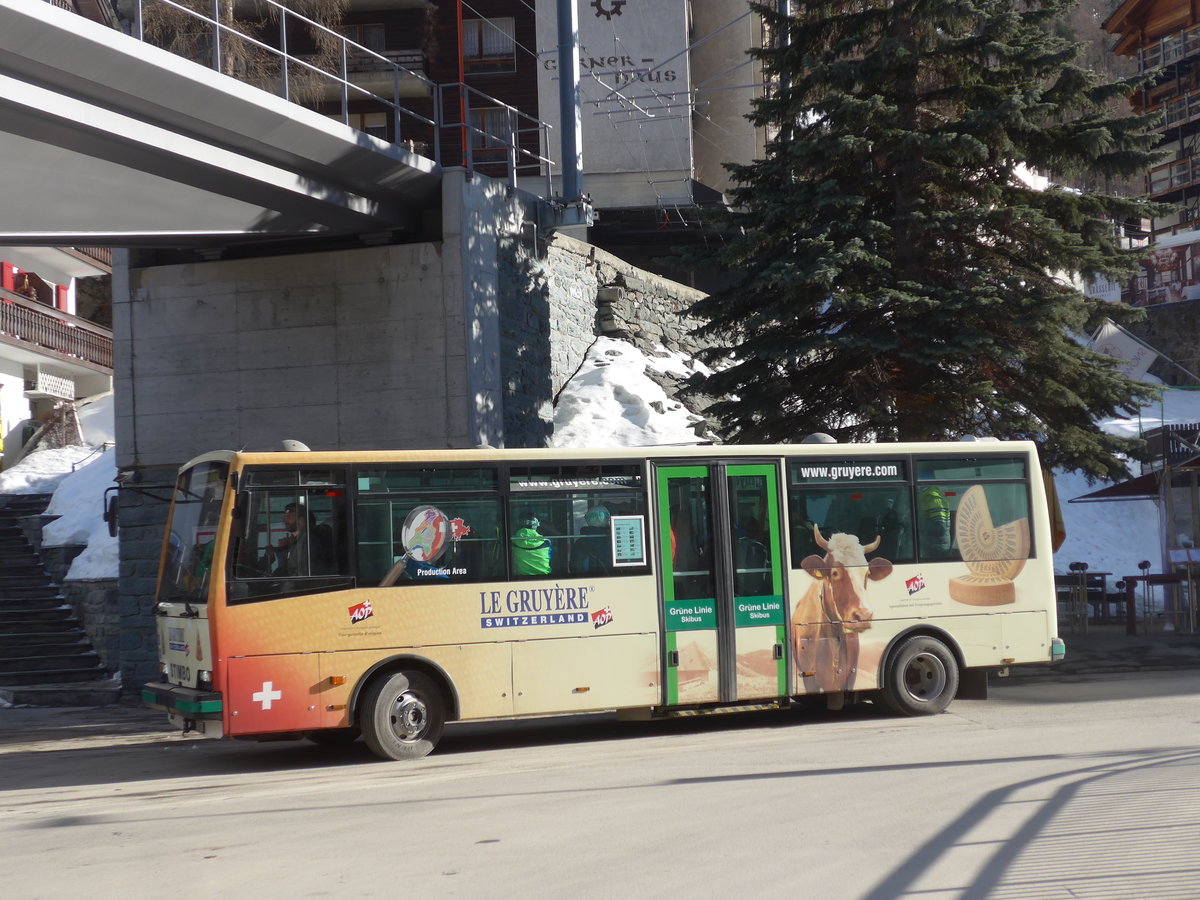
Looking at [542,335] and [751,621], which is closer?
[751,621]

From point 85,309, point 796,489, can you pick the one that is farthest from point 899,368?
point 85,309

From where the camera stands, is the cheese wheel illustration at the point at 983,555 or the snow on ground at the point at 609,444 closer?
the cheese wheel illustration at the point at 983,555

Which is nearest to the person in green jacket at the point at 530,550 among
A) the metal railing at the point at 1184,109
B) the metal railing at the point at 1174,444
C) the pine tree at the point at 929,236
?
the pine tree at the point at 929,236

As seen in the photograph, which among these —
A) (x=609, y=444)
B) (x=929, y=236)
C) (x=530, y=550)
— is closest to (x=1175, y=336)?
(x=609, y=444)

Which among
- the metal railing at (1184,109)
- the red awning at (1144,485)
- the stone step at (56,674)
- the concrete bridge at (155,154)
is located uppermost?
the metal railing at (1184,109)

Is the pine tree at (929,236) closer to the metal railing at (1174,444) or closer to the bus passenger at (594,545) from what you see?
the metal railing at (1174,444)

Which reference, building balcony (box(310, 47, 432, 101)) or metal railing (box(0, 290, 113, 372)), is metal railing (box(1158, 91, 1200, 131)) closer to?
building balcony (box(310, 47, 432, 101))

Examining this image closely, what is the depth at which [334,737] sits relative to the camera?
1304cm

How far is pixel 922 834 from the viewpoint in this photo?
24.3 ft

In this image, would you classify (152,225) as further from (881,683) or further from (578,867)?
(578,867)

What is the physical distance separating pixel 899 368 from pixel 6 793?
12.0 metres

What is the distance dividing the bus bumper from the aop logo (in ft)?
126

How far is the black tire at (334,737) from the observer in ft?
40.6

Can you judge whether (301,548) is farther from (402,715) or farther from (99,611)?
(99,611)
